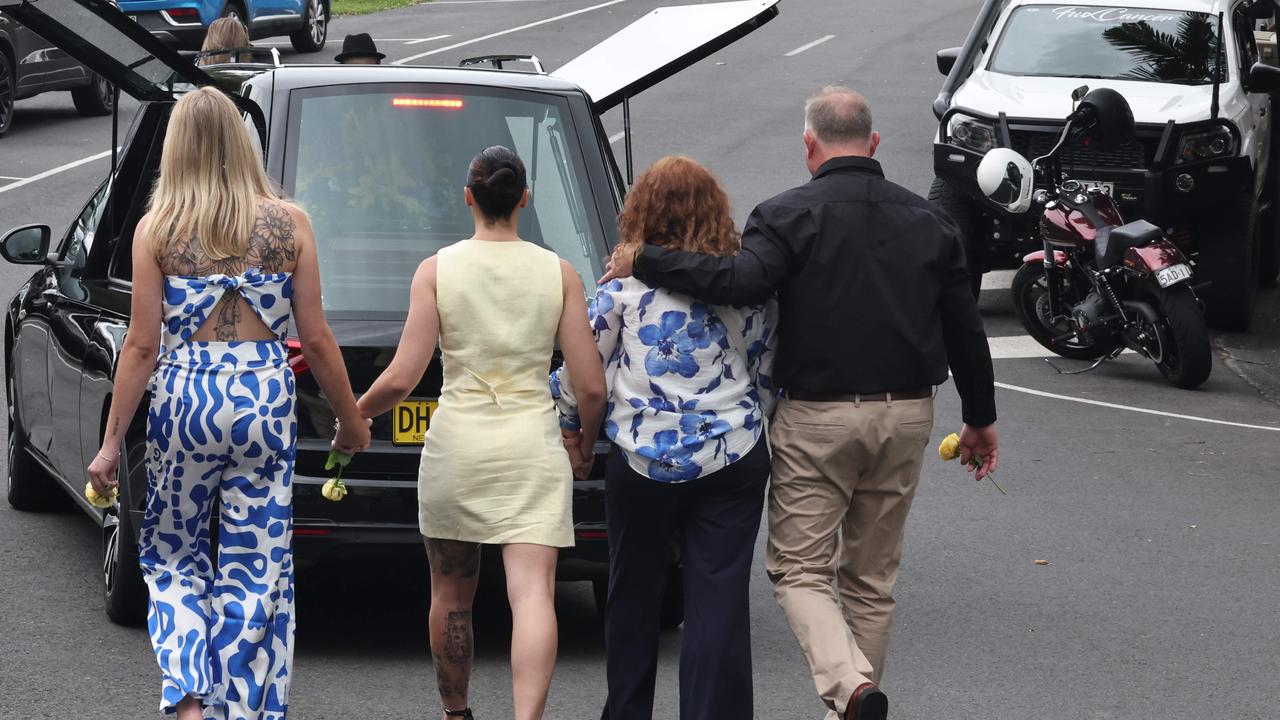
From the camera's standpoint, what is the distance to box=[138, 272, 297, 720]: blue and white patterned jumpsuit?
4883mm

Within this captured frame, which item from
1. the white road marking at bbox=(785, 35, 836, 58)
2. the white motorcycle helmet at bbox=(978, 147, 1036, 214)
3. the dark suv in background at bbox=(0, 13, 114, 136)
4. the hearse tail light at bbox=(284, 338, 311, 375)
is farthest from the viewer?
the white road marking at bbox=(785, 35, 836, 58)

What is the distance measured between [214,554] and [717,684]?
5.18 ft

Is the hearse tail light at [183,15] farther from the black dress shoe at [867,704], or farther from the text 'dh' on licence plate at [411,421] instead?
the black dress shoe at [867,704]

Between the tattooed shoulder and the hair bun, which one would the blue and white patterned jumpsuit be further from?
the hair bun

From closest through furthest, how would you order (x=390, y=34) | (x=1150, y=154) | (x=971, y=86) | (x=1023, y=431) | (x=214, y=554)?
(x=214, y=554)
(x=1023, y=431)
(x=1150, y=154)
(x=971, y=86)
(x=390, y=34)

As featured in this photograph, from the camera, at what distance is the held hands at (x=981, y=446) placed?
5.46 metres

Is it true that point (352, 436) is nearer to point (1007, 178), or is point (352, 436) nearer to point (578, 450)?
point (578, 450)

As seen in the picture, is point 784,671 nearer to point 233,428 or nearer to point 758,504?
point 758,504

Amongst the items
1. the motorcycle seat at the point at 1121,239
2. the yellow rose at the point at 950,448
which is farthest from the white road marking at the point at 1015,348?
the yellow rose at the point at 950,448

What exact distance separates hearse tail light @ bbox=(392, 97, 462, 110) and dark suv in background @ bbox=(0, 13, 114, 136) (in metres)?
13.1

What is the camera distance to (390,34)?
31172mm

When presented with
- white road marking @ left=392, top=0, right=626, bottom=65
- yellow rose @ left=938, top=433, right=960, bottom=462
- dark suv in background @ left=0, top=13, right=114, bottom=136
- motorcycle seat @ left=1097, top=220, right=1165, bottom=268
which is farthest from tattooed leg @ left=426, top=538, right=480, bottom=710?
white road marking @ left=392, top=0, right=626, bottom=65

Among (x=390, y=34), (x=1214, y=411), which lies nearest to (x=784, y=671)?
(x=1214, y=411)

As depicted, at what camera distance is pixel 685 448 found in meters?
4.97
